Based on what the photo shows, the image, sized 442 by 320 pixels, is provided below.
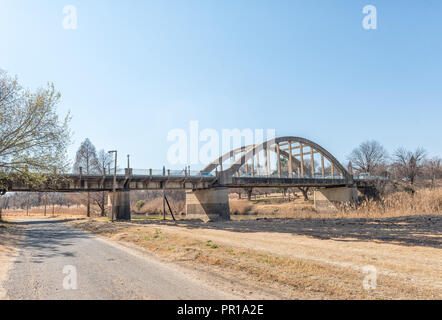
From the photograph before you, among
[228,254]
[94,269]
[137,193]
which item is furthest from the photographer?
[137,193]

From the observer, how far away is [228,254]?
984 centimetres

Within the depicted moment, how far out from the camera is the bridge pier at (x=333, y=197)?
222 ft

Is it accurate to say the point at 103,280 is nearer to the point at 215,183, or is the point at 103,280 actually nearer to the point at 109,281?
the point at 109,281

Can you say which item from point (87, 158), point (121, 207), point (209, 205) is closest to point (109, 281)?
point (121, 207)

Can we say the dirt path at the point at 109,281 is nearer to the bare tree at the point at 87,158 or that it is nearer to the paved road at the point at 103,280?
the paved road at the point at 103,280

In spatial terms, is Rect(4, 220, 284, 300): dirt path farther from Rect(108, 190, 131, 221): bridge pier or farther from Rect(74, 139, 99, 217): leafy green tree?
Rect(74, 139, 99, 217): leafy green tree

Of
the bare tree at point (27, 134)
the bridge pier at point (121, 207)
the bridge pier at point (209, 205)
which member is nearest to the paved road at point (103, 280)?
the bare tree at point (27, 134)

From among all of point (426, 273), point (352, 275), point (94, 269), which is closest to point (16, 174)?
point (94, 269)

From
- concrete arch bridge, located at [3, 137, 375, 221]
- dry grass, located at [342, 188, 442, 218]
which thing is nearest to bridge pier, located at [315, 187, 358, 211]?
concrete arch bridge, located at [3, 137, 375, 221]

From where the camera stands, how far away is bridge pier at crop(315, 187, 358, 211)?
222 feet

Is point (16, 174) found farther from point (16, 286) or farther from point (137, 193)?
point (137, 193)

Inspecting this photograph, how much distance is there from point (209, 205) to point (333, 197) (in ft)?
119
